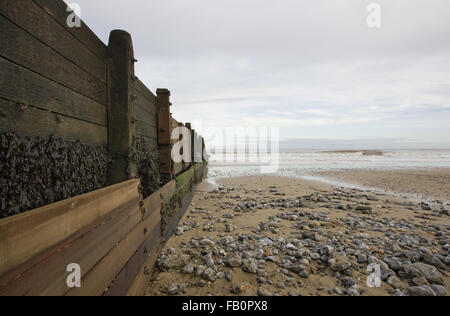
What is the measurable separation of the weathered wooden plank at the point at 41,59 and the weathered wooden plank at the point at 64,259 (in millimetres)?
1153

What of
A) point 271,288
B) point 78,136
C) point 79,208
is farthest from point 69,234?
point 271,288

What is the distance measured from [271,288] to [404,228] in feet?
12.8

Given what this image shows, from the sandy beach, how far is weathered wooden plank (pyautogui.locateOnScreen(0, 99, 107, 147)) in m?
1.99

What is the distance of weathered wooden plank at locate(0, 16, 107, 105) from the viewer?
1.22m

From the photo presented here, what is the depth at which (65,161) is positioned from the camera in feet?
5.63

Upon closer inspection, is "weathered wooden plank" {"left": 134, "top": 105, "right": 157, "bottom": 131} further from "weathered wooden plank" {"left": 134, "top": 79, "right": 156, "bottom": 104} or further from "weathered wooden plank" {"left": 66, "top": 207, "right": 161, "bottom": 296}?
"weathered wooden plank" {"left": 66, "top": 207, "right": 161, "bottom": 296}

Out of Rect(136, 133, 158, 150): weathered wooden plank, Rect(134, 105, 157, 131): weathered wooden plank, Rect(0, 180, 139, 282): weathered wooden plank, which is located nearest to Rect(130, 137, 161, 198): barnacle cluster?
Rect(136, 133, 158, 150): weathered wooden plank

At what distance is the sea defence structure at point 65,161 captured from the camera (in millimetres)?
1118

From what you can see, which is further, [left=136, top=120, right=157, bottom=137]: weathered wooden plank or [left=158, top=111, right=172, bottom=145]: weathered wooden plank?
[left=158, top=111, right=172, bottom=145]: weathered wooden plank

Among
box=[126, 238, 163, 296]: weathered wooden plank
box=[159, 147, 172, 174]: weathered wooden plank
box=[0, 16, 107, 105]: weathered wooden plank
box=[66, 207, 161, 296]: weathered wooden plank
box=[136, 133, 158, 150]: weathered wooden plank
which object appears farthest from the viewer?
box=[159, 147, 172, 174]: weathered wooden plank

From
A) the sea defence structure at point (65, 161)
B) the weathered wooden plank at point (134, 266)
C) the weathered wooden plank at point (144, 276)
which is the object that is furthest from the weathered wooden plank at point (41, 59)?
the weathered wooden plank at point (144, 276)

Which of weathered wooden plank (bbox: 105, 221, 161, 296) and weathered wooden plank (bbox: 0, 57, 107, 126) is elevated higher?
weathered wooden plank (bbox: 0, 57, 107, 126)

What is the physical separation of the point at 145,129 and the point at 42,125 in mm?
2095

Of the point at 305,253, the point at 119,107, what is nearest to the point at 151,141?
the point at 119,107
